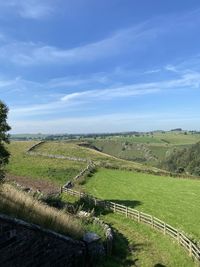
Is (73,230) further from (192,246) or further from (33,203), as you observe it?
(192,246)

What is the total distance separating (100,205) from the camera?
41.1 meters

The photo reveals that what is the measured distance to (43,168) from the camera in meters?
70.8

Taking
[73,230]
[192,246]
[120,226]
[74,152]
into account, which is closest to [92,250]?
[73,230]

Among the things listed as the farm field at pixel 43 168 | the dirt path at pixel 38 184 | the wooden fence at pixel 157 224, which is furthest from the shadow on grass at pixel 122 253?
the farm field at pixel 43 168

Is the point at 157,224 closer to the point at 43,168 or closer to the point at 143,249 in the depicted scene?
the point at 143,249

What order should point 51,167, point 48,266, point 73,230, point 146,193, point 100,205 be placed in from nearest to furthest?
point 48,266 < point 73,230 < point 100,205 < point 146,193 < point 51,167

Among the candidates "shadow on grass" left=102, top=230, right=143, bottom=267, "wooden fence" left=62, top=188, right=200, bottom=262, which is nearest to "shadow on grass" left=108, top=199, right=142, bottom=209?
"wooden fence" left=62, top=188, right=200, bottom=262

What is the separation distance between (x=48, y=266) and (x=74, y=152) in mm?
76213

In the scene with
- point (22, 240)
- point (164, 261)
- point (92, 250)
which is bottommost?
point (164, 261)

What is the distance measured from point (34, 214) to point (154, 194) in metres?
33.3

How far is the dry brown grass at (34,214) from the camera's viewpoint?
1782 centimetres

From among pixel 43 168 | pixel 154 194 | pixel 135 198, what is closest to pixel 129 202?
pixel 135 198

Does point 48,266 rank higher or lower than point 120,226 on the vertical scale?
higher

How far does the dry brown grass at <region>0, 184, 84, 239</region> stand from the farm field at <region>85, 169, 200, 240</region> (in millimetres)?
13897
